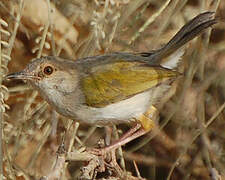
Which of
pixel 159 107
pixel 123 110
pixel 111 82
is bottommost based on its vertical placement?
pixel 159 107

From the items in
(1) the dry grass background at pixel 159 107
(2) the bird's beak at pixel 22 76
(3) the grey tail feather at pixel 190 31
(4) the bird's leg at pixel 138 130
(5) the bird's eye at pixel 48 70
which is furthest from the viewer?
(1) the dry grass background at pixel 159 107

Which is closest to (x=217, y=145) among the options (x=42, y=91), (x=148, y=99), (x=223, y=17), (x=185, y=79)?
(x=185, y=79)

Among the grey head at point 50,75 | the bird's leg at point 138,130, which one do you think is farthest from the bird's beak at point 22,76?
the bird's leg at point 138,130

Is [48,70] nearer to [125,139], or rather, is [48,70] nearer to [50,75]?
[50,75]

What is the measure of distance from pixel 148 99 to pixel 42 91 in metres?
0.92

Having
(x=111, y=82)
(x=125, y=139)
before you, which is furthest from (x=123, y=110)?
(x=125, y=139)

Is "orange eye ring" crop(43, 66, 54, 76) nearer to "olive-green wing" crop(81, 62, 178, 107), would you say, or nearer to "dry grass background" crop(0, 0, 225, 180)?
"olive-green wing" crop(81, 62, 178, 107)

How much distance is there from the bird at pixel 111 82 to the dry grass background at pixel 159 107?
0.48 metres

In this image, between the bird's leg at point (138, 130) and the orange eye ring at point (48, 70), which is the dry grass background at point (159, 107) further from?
the orange eye ring at point (48, 70)

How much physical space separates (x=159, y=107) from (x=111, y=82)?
6.26ft

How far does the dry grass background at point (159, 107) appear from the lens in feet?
17.4

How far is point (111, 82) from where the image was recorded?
14.7 ft

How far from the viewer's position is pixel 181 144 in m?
6.54

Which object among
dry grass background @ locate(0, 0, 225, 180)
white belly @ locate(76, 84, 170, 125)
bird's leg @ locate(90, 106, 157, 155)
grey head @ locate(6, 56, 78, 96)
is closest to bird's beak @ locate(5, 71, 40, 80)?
grey head @ locate(6, 56, 78, 96)
